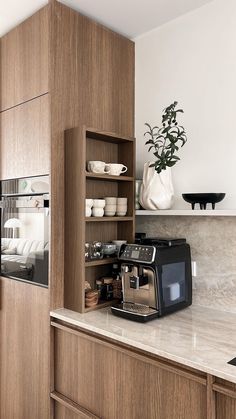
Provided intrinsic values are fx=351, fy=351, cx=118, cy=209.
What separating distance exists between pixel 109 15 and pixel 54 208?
1.26 metres

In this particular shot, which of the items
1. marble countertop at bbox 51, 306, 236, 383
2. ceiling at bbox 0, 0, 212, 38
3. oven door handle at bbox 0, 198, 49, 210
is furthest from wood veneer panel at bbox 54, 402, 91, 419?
ceiling at bbox 0, 0, 212, 38

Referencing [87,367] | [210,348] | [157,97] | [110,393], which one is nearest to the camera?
[210,348]

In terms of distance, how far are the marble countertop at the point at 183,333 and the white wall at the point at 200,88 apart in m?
0.65

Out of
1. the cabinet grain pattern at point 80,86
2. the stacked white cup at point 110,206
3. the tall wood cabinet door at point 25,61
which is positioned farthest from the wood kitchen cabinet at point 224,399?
the tall wood cabinet door at point 25,61

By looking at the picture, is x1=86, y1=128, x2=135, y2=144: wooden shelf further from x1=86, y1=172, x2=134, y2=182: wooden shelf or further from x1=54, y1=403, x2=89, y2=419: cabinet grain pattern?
x1=54, y1=403, x2=89, y2=419: cabinet grain pattern

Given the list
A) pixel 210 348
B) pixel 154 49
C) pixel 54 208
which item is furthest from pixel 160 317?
pixel 154 49

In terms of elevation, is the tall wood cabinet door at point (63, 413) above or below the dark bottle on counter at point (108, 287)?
below

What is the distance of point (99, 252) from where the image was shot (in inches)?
84.4

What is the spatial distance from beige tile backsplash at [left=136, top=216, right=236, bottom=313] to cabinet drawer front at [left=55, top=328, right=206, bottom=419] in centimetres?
69

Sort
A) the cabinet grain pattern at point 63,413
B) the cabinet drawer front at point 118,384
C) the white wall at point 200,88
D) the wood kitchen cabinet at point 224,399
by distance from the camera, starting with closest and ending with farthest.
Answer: the wood kitchen cabinet at point 224,399
the cabinet drawer front at point 118,384
the cabinet grain pattern at point 63,413
the white wall at point 200,88

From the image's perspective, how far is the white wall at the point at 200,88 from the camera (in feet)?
6.55

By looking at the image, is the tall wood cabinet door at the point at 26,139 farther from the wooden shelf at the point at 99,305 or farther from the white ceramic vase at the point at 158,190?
the wooden shelf at the point at 99,305

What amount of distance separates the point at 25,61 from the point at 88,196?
0.93 m

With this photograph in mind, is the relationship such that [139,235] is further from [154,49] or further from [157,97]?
[154,49]
